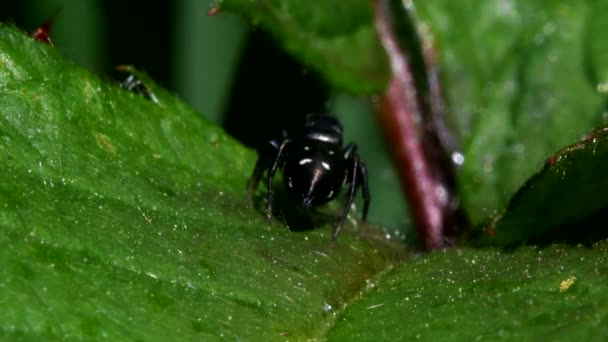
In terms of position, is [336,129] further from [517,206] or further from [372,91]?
[517,206]

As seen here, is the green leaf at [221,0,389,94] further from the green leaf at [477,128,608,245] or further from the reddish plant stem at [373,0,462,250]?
the green leaf at [477,128,608,245]

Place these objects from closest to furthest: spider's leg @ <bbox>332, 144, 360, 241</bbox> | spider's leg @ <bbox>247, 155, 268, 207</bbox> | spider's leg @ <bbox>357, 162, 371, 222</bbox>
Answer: spider's leg @ <bbox>247, 155, 268, 207</bbox>, spider's leg @ <bbox>332, 144, 360, 241</bbox>, spider's leg @ <bbox>357, 162, 371, 222</bbox>

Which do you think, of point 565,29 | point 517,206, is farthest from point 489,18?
point 517,206

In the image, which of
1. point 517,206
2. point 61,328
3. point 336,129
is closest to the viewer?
point 61,328

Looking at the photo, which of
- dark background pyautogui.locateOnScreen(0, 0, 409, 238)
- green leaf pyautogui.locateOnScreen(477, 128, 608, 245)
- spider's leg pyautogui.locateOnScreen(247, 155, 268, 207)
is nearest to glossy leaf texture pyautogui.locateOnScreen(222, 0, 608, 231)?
spider's leg pyautogui.locateOnScreen(247, 155, 268, 207)

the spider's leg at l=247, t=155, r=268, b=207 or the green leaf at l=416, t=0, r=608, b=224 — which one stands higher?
the green leaf at l=416, t=0, r=608, b=224

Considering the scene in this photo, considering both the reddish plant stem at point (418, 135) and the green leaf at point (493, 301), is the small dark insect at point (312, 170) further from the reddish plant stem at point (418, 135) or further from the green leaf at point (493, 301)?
the green leaf at point (493, 301)


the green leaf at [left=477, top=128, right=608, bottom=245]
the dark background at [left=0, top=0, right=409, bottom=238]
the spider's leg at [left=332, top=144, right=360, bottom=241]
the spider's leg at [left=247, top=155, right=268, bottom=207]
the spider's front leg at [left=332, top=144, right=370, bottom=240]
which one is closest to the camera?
the green leaf at [left=477, top=128, right=608, bottom=245]
